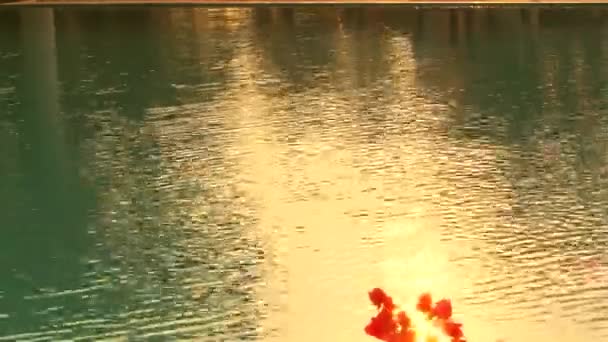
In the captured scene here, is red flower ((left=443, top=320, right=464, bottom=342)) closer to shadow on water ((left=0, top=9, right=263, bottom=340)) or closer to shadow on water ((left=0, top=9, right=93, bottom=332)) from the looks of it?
shadow on water ((left=0, top=9, right=263, bottom=340))

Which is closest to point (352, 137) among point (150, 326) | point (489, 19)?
point (150, 326)

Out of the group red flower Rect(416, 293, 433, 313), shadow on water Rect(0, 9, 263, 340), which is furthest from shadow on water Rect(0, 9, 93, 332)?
red flower Rect(416, 293, 433, 313)

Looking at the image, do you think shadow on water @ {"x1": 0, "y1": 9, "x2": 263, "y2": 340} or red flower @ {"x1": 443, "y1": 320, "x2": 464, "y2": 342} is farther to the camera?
shadow on water @ {"x1": 0, "y1": 9, "x2": 263, "y2": 340}

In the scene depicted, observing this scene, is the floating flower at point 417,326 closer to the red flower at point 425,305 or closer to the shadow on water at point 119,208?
the red flower at point 425,305

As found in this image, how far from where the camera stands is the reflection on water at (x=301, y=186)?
418 centimetres

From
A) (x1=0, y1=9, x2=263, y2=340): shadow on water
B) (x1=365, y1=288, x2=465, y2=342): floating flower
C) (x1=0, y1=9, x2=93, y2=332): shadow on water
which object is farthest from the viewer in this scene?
(x1=0, y1=9, x2=93, y2=332): shadow on water

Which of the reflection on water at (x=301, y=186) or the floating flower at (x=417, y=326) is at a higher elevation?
the floating flower at (x=417, y=326)

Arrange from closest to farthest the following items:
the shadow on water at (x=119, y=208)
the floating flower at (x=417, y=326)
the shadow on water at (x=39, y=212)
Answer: the floating flower at (x=417, y=326) → the shadow on water at (x=119, y=208) → the shadow on water at (x=39, y=212)

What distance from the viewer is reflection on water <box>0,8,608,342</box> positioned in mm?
4176

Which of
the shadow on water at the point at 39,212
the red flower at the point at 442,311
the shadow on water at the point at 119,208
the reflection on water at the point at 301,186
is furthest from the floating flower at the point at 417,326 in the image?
the shadow on water at the point at 39,212

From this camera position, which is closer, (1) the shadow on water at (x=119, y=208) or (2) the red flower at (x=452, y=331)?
(2) the red flower at (x=452, y=331)

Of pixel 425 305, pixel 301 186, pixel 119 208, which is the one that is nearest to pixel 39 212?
pixel 119 208

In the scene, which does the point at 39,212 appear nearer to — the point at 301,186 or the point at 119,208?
the point at 119,208

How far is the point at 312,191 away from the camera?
18.3 ft
